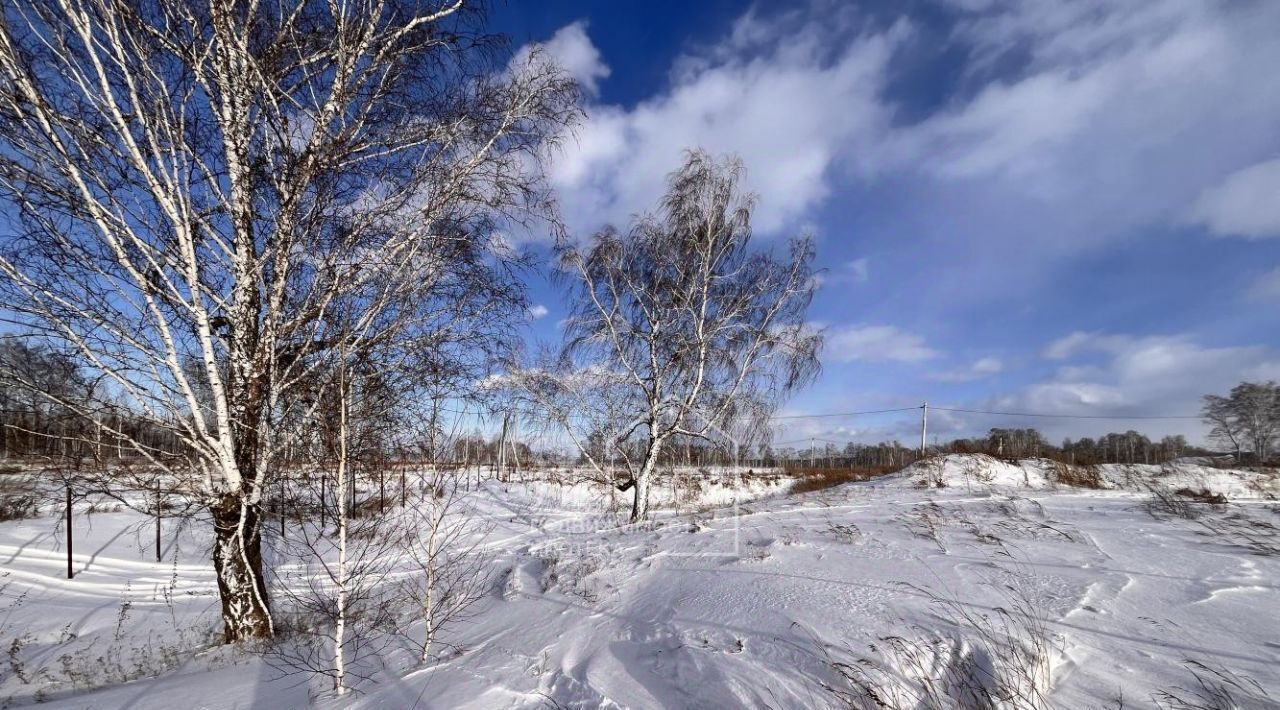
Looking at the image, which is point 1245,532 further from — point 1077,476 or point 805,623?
point 1077,476

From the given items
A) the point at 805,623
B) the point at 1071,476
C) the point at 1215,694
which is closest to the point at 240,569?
the point at 805,623

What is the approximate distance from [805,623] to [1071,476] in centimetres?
1351

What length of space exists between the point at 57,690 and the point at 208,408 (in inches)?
103

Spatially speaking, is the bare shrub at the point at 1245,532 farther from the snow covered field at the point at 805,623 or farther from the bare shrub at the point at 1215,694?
the bare shrub at the point at 1215,694

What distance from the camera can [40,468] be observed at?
13.7 ft

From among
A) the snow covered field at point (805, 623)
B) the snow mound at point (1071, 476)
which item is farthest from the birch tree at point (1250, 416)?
the snow covered field at point (805, 623)

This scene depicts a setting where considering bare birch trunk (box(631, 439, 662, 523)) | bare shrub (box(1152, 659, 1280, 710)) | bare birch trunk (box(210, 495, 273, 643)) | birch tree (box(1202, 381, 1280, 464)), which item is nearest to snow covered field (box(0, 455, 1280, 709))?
bare shrub (box(1152, 659, 1280, 710))

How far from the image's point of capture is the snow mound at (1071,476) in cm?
1107

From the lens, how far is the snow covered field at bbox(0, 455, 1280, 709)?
2.54 m

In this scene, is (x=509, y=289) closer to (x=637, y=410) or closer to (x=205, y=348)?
(x=205, y=348)

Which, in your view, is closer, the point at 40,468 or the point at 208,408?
the point at 40,468

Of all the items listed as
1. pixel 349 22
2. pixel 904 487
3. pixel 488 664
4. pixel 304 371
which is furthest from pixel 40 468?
pixel 904 487

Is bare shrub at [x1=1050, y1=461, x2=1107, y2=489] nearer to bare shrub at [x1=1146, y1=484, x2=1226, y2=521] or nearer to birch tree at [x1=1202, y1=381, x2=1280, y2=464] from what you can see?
bare shrub at [x1=1146, y1=484, x2=1226, y2=521]

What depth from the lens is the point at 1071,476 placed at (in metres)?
12.3
